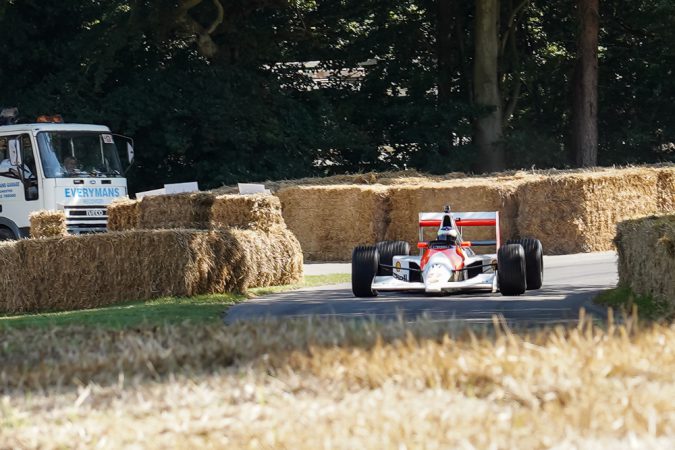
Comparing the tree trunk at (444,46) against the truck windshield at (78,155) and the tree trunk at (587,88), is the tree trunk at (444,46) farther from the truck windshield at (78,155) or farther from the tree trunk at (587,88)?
the truck windshield at (78,155)

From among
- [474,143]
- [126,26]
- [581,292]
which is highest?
[126,26]

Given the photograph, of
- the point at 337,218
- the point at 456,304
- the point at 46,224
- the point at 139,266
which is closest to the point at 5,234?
the point at 46,224

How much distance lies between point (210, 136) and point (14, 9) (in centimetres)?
661

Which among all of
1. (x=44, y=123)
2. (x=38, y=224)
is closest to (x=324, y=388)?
(x=38, y=224)

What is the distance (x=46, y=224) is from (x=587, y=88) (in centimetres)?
1645

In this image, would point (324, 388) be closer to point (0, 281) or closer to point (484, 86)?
point (0, 281)

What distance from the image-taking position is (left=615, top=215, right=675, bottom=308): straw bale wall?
41.9 ft

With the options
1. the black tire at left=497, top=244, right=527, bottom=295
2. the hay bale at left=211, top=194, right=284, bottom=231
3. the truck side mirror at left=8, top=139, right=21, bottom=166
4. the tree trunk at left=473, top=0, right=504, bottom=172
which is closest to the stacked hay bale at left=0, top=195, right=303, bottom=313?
the hay bale at left=211, top=194, right=284, bottom=231

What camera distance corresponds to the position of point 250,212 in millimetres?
22078

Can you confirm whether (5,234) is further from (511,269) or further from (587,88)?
(587,88)

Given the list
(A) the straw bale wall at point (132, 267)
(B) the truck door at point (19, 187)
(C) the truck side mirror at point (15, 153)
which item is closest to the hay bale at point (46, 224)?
(B) the truck door at point (19, 187)

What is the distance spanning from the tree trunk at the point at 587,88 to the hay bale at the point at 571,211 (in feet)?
28.3

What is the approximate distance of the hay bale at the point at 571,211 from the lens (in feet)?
85.0

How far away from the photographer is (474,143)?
3759 centimetres
